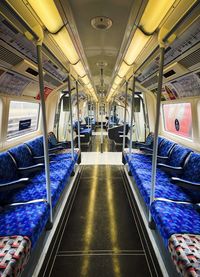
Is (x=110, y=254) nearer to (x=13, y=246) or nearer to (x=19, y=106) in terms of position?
(x=13, y=246)

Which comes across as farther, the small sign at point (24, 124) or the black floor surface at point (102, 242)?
the small sign at point (24, 124)

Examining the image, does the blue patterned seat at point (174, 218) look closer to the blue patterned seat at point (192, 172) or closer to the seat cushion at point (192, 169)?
the blue patterned seat at point (192, 172)

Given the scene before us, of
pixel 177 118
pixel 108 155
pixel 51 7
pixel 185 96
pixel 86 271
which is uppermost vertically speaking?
pixel 51 7

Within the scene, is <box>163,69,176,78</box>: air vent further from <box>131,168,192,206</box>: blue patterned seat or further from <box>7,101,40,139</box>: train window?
<box>7,101,40,139</box>: train window

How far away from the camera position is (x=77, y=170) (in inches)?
199

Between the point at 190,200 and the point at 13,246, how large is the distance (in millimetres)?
Answer: 2125

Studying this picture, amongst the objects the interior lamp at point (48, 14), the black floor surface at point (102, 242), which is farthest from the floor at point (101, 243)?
the interior lamp at point (48, 14)

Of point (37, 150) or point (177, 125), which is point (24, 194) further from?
point (177, 125)

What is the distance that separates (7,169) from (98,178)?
2.25m

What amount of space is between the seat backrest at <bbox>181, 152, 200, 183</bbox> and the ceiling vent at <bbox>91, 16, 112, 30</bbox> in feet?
8.38

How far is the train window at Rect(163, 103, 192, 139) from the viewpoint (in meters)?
3.88

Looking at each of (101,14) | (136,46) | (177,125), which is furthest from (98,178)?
(101,14)

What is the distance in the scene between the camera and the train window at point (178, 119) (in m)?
3.88

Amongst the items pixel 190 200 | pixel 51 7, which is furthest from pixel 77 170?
pixel 51 7
